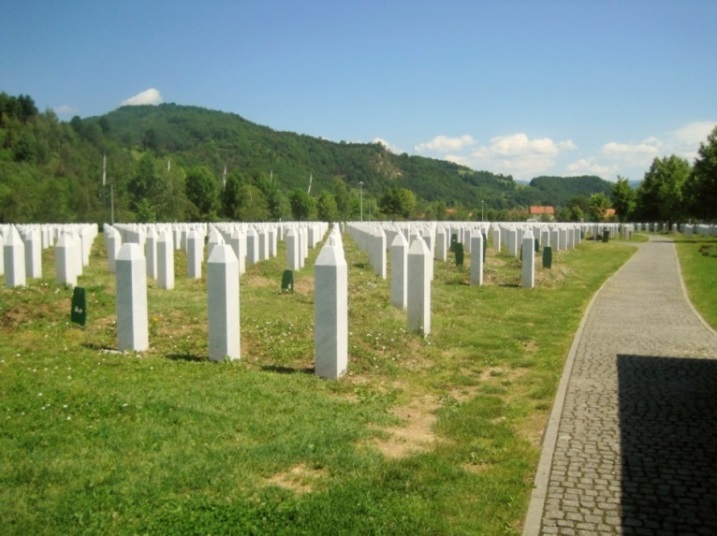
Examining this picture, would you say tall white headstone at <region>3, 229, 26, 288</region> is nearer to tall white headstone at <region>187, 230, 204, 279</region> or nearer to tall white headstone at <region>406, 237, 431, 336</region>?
tall white headstone at <region>187, 230, 204, 279</region>

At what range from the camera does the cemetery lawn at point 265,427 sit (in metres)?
4.35

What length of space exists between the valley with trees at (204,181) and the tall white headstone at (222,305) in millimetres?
46723

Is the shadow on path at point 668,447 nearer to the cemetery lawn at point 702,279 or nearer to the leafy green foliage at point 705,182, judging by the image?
the cemetery lawn at point 702,279

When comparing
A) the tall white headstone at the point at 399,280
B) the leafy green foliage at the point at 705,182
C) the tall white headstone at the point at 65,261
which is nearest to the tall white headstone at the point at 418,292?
the tall white headstone at the point at 399,280

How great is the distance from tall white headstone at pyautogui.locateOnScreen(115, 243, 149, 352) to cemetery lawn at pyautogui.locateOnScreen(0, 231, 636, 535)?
331 mm

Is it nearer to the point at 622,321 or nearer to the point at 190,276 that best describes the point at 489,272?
the point at 622,321

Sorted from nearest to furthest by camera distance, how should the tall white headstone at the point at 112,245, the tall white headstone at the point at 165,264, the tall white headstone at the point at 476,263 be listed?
the tall white headstone at the point at 165,264 < the tall white headstone at the point at 476,263 < the tall white headstone at the point at 112,245

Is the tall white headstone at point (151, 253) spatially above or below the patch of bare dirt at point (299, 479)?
above

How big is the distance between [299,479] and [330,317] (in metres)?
3.14

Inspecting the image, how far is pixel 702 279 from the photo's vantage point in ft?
71.4

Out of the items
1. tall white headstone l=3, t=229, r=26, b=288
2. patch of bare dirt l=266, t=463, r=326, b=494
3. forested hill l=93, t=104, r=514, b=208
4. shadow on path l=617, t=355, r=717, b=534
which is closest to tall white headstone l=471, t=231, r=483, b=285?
shadow on path l=617, t=355, r=717, b=534

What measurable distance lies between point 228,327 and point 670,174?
66734mm

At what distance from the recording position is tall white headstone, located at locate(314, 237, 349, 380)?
7930mm

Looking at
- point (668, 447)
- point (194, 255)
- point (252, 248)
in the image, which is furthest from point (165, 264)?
point (668, 447)
